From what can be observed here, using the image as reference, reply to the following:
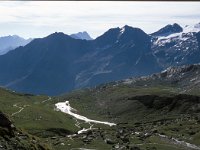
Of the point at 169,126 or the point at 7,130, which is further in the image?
the point at 169,126

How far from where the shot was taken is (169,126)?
187 m

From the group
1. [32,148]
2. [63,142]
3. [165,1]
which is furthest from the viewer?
[63,142]

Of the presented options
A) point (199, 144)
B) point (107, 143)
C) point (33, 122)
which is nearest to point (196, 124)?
point (199, 144)

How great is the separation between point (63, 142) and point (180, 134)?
155ft

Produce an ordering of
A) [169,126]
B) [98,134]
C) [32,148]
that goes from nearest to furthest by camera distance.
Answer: [32,148], [98,134], [169,126]

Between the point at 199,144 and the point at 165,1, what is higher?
the point at 165,1

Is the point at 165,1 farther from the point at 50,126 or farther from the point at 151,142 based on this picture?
the point at 50,126

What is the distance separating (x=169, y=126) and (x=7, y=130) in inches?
6206

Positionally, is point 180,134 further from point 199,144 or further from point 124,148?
point 124,148

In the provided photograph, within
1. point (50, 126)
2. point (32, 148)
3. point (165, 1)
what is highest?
point (165, 1)

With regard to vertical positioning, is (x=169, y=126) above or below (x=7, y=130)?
below

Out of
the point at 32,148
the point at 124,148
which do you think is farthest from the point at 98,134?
the point at 32,148

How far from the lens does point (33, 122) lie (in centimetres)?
19775

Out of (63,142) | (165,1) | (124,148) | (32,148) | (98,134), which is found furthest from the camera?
(98,134)
